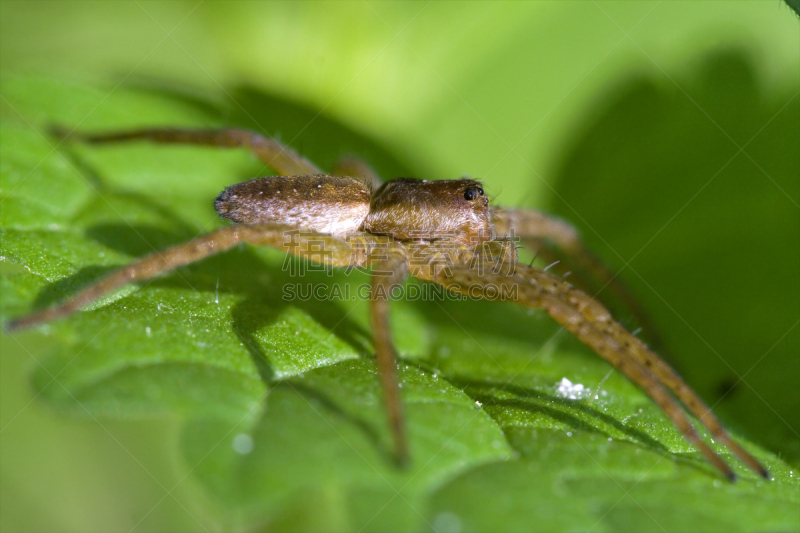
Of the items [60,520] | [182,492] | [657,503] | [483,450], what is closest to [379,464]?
[483,450]

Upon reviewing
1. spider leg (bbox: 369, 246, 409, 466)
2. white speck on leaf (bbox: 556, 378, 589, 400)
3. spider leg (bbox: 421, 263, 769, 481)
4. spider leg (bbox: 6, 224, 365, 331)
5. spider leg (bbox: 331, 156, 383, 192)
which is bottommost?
spider leg (bbox: 6, 224, 365, 331)

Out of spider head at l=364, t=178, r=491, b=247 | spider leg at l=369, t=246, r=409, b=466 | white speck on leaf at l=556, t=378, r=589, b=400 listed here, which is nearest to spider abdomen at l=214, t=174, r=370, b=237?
spider head at l=364, t=178, r=491, b=247

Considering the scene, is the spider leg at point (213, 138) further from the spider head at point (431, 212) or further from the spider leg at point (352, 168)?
the spider head at point (431, 212)

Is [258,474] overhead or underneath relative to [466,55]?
underneath

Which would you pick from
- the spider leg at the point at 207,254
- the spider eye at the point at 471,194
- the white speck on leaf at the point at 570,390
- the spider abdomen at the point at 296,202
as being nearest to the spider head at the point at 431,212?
the spider eye at the point at 471,194

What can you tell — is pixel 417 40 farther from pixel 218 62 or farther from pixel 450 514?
pixel 450 514

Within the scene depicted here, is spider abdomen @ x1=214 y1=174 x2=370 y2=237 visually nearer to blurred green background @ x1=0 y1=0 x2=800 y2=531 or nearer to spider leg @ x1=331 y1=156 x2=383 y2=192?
blurred green background @ x1=0 y1=0 x2=800 y2=531

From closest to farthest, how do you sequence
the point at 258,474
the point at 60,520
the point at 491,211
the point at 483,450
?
1. the point at 258,474
2. the point at 483,450
3. the point at 60,520
4. the point at 491,211
